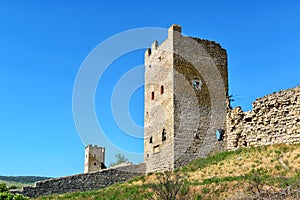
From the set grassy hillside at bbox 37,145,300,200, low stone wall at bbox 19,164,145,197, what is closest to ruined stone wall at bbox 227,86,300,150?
grassy hillside at bbox 37,145,300,200

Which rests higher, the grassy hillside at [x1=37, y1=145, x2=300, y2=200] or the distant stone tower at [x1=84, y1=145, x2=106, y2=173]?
the distant stone tower at [x1=84, y1=145, x2=106, y2=173]

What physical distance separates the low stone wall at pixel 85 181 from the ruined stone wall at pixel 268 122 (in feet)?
17.2

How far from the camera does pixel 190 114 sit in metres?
21.0

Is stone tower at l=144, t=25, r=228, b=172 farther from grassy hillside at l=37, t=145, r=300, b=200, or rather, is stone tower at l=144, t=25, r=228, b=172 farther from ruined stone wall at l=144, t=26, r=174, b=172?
grassy hillside at l=37, t=145, r=300, b=200

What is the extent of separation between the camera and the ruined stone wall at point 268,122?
17.9 m

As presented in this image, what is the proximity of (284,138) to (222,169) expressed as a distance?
3.27 meters

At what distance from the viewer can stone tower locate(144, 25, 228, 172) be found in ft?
67.4

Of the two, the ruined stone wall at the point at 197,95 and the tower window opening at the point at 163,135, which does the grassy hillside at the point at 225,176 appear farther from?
the tower window opening at the point at 163,135

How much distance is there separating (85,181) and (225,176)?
7749 millimetres

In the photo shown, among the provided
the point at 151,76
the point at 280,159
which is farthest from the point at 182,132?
the point at 280,159

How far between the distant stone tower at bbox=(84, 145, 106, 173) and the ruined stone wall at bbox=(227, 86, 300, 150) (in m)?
16.8

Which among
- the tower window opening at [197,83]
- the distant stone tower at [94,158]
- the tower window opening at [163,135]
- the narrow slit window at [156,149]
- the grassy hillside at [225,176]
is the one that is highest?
the tower window opening at [197,83]

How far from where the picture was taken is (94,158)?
35.4 metres

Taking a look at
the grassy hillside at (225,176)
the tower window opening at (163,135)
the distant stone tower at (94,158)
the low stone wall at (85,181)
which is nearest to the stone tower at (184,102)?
the tower window opening at (163,135)
